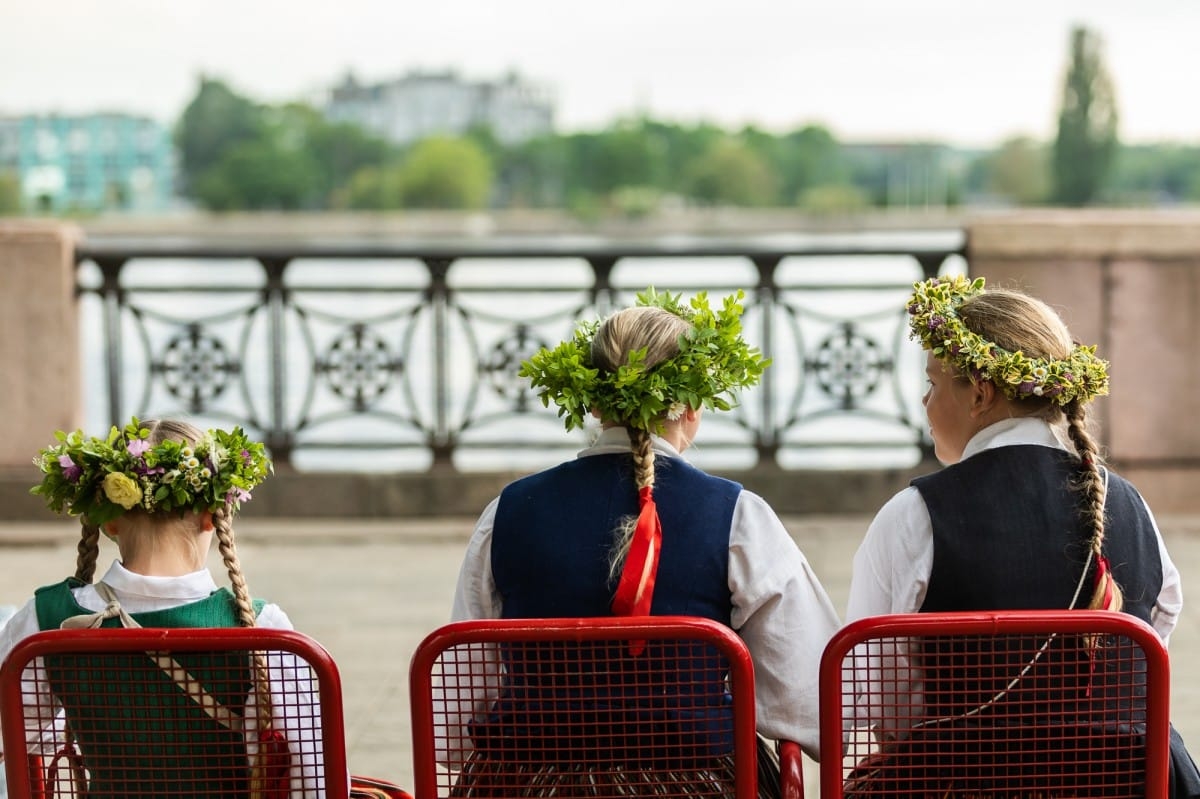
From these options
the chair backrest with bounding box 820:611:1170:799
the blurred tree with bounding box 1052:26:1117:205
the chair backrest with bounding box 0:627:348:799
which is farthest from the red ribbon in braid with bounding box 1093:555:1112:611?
the blurred tree with bounding box 1052:26:1117:205

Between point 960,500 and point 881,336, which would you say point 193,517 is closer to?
point 960,500

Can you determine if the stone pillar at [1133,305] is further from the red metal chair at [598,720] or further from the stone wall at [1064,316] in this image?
the red metal chair at [598,720]

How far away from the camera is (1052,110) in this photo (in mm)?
65312

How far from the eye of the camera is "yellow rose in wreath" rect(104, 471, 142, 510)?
2576mm

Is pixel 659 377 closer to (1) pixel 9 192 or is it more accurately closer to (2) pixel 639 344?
(2) pixel 639 344

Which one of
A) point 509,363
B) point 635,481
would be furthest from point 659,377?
point 509,363

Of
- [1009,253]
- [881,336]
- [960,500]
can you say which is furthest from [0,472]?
[960,500]

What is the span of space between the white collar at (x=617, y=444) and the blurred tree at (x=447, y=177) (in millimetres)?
68501

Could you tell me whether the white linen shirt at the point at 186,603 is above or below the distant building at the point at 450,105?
below

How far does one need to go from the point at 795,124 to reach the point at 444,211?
17436 mm

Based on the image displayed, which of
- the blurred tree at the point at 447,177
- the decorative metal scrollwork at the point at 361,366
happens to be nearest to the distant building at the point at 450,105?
the blurred tree at the point at 447,177

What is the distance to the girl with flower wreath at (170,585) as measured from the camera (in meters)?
2.46

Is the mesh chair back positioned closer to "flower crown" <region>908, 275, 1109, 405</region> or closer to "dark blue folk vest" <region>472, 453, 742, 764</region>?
"dark blue folk vest" <region>472, 453, 742, 764</region>

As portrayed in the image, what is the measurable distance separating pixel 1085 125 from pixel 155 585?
212ft
